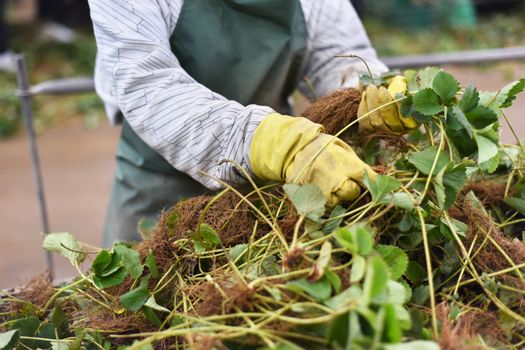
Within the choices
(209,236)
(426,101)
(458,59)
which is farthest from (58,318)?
(458,59)

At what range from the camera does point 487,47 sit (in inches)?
205

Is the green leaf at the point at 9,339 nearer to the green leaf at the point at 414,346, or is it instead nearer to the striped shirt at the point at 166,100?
the striped shirt at the point at 166,100

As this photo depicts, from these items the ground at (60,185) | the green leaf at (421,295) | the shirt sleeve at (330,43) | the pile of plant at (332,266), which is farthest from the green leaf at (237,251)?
the ground at (60,185)

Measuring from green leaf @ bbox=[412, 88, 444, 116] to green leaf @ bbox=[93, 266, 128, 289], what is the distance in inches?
17.9

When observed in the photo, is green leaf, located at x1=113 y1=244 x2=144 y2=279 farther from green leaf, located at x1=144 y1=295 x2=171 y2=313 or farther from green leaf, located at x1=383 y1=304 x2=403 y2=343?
green leaf, located at x1=383 y1=304 x2=403 y2=343

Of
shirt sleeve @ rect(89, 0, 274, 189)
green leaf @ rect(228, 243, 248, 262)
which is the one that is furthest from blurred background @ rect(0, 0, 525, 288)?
green leaf @ rect(228, 243, 248, 262)

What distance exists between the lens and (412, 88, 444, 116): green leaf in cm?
94

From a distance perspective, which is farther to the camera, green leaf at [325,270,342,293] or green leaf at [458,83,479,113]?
green leaf at [458,83,479,113]

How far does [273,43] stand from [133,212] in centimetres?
48

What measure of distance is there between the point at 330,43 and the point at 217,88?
268 millimetres

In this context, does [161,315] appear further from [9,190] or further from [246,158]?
[9,190]

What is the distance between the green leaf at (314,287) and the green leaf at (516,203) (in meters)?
0.45

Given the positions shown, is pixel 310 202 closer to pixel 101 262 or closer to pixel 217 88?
pixel 101 262

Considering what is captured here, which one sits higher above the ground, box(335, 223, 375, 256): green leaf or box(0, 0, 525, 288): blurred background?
box(335, 223, 375, 256): green leaf
